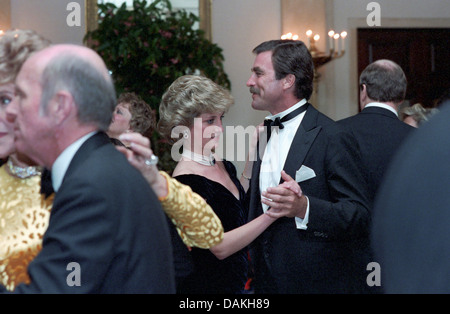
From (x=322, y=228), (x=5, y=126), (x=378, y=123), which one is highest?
(x=5, y=126)

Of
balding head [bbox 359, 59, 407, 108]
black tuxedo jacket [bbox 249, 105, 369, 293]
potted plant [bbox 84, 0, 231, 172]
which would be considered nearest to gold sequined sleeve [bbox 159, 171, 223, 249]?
black tuxedo jacket [bbox 249, 105, 369, 293]

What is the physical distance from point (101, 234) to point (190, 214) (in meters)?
0.40

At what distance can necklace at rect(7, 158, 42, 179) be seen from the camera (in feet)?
5.49

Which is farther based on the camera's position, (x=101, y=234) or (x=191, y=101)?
(x=191, y=101)

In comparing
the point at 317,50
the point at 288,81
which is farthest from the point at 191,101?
the point at 317,50

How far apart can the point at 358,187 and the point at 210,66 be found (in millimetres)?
3549

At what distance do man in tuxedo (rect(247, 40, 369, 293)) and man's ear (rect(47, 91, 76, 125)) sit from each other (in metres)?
1.19

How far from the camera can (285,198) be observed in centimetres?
226

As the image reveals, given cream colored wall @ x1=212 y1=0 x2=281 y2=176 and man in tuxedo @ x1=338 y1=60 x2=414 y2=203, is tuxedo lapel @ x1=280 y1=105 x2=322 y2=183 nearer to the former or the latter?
man in tuxedo @ x1=338 y1=60 x2=414 y2=203

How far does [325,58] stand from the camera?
631 cm

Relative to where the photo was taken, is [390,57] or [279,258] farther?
[390,57]

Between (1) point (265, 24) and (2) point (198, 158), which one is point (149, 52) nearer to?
(1) point (265, 24)
